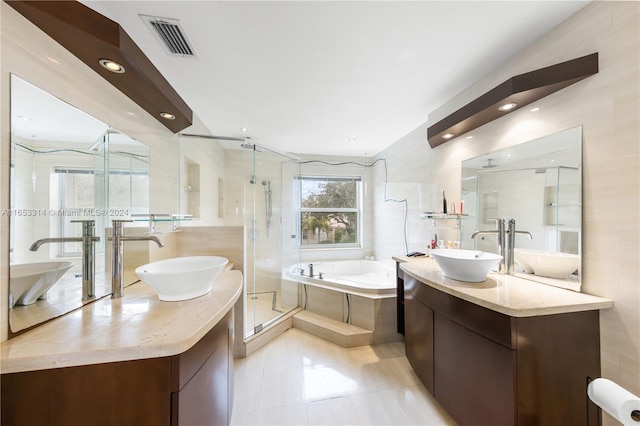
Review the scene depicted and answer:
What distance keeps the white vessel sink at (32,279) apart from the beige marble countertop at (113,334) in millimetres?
134

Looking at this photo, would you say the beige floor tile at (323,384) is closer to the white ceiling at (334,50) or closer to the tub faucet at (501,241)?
the tub faucet at (501,241)

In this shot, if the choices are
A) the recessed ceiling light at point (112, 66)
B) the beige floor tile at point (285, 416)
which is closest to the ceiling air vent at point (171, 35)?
the recessed ceiling light at point (112, 66)

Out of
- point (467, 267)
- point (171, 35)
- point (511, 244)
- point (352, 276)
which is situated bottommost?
point (352, 276)

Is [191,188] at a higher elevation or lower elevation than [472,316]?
higher

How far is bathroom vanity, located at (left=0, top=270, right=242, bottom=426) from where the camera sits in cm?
75

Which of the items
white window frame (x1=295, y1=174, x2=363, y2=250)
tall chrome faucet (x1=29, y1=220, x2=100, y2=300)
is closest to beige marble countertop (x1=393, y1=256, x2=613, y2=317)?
tall chrome faucet (x1=29, y1=220, x2=100, y2=300)

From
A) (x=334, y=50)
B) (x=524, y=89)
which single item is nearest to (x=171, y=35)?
(x=334, y=50)

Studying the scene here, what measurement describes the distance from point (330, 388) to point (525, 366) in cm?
134

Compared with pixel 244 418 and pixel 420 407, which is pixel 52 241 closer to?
pixel 244 418

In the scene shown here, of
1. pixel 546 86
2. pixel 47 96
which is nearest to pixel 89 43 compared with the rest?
pixel 47 96

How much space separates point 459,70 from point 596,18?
2.25 ft

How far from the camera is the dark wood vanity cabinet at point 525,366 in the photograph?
1081 millimetres

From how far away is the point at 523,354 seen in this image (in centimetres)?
108

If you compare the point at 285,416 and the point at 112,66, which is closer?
the point at 112,66
